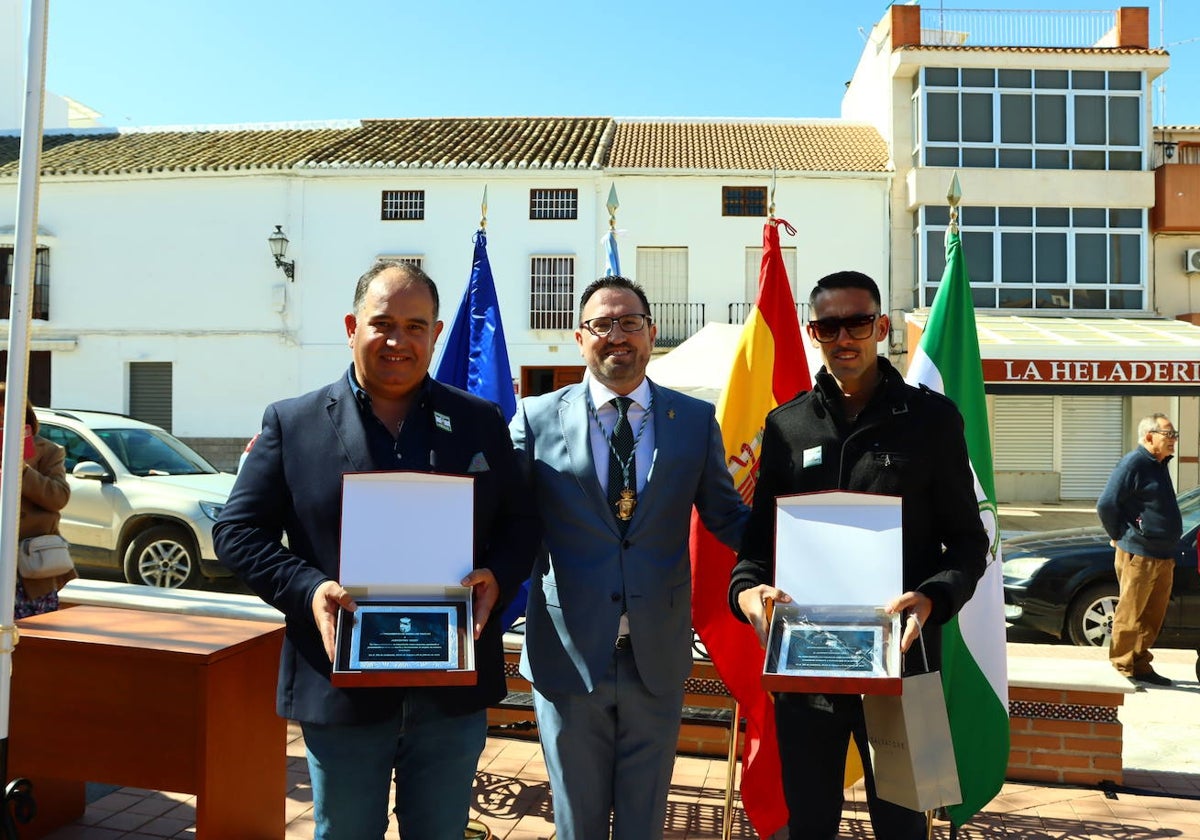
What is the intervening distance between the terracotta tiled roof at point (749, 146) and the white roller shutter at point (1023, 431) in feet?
21.3

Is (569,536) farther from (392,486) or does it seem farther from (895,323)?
(895,323)

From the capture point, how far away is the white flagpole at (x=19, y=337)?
9.23ft

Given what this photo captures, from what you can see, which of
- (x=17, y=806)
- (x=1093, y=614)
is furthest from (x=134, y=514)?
(x=1093, y=614)

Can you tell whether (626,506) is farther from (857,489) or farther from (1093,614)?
(1093,614)

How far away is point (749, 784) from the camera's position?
Answer: 3.67 meters

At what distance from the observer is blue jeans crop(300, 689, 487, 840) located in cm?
237

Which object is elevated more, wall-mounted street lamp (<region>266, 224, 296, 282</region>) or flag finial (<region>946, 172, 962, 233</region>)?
wall-mounted street lamp (<region>266, 224, 296, 282</region>)

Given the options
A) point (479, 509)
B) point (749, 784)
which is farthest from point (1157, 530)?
point (479, 509)

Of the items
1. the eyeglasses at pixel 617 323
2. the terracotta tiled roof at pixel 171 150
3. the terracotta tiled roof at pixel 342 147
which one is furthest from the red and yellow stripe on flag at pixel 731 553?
the terracotta tiled roof at pixel 171 150

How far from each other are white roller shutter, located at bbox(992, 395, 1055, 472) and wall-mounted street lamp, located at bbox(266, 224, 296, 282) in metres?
17.1

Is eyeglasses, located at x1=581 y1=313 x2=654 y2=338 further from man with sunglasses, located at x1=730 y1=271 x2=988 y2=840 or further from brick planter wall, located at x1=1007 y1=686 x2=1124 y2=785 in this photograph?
brick planter wall, located at x1=1007 y1=686 x2=1124 y2=785

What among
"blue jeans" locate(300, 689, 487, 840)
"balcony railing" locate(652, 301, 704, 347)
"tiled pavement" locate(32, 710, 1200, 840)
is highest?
"balcony railing" locate(652, 301, 704, 347)

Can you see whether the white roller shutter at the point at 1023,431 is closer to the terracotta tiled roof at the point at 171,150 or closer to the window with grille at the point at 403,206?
the window with grille at the point at 403,206

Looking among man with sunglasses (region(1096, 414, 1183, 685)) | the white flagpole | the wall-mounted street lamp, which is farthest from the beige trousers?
the wall-mounted street lamp
